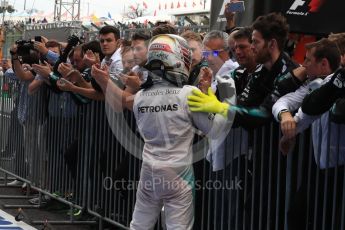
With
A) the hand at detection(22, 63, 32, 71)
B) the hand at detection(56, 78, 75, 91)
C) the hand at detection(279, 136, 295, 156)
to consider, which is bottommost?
the hand at detection(279, 136, 295, 156)

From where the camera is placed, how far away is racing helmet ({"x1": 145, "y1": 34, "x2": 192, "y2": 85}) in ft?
14.3

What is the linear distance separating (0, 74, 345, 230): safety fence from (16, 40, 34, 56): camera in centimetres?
44

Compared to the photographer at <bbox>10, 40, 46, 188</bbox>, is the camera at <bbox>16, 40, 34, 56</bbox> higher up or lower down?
higher up

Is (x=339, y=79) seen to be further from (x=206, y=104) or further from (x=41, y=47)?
(x=41, y=47)

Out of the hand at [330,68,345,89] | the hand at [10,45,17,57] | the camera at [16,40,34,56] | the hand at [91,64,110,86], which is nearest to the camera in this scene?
the hand at [330,68,345,89]

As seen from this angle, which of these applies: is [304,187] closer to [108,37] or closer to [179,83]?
[179,83]

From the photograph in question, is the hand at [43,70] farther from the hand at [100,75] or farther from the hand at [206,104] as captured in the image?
the hand at [206,104]

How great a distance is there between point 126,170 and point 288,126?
237cm

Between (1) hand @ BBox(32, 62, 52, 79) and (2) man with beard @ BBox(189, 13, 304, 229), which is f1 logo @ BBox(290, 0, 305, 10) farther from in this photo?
(1) hand @ BBox(32, 62, 52, 79)

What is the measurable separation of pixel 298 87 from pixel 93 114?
299 cm

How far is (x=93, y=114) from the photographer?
21.8 feet

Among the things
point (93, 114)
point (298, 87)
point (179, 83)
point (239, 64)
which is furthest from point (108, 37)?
point (298, 87)

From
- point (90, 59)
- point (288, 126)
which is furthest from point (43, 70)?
point (288, 126)

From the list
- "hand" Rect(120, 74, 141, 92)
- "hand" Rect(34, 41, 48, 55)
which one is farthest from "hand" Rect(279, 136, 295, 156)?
"hand" Rect(34, 41, 48, 55)
